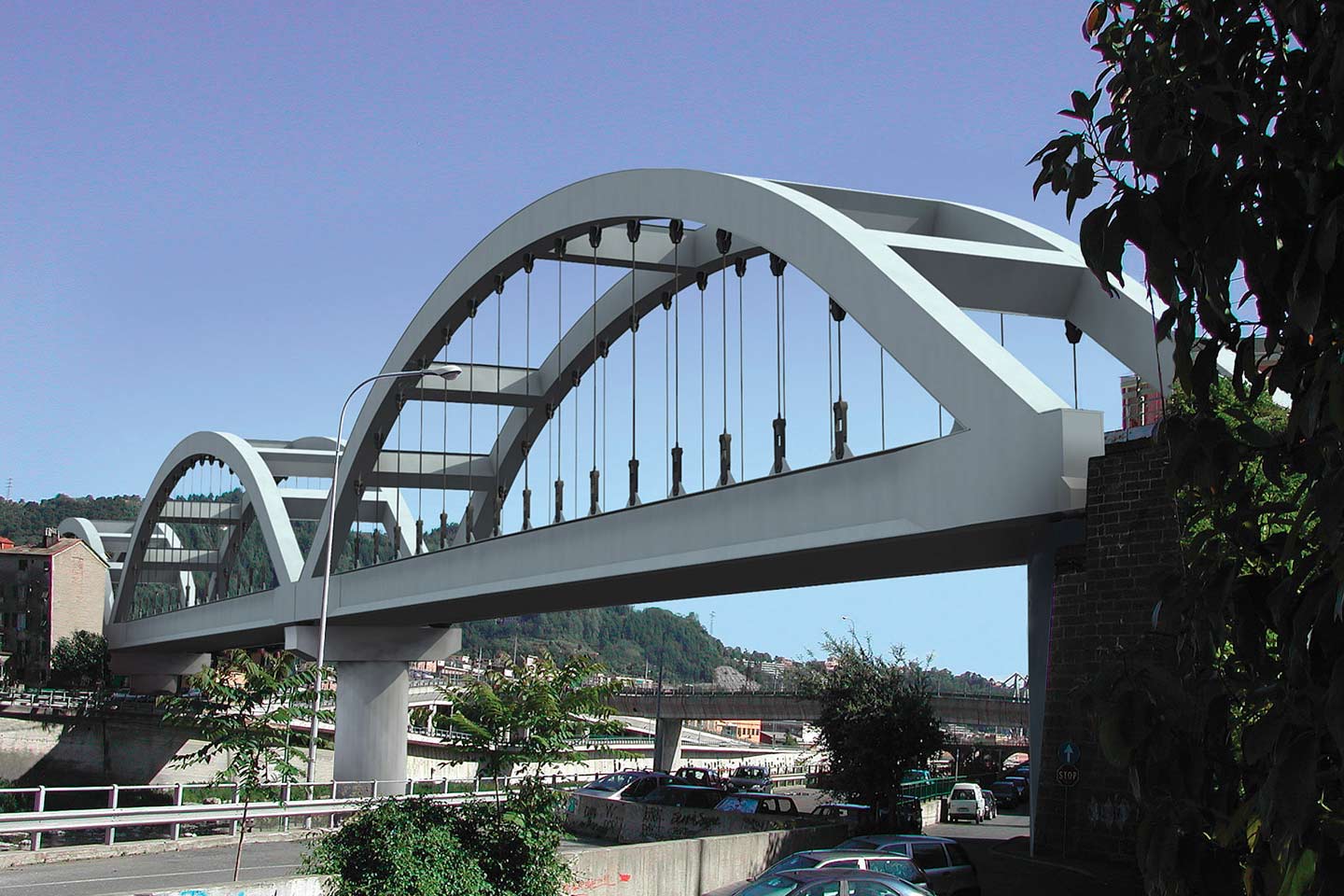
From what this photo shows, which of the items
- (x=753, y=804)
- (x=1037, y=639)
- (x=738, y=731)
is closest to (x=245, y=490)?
(x=753, y=804)

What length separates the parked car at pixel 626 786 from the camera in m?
38.0

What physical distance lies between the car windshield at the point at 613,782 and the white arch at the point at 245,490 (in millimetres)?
17142

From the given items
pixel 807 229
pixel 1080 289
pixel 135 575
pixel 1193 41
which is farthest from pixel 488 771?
pixel 135 575

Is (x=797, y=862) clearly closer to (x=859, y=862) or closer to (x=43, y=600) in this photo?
(x=859, y=862)

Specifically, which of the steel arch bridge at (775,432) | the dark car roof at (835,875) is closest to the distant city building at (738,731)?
the steel arch bridge at (775,432)

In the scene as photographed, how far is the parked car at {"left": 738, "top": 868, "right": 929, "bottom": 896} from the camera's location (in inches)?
656

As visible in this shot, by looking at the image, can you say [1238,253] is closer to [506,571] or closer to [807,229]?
Result: [807,229]

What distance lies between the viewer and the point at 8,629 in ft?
389

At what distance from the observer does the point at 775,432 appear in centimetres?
2689

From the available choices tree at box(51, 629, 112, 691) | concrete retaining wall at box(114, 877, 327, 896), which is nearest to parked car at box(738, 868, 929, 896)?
concrete retaining wall at box(114, 877, 327, 896)

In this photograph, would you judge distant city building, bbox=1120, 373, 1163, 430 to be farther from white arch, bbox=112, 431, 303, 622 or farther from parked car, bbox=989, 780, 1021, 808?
white arch, bbox=112, 431, 303, 622

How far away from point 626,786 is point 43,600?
89.7 metres

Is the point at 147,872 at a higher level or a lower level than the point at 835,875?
lower

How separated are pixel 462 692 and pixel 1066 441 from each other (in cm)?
924
